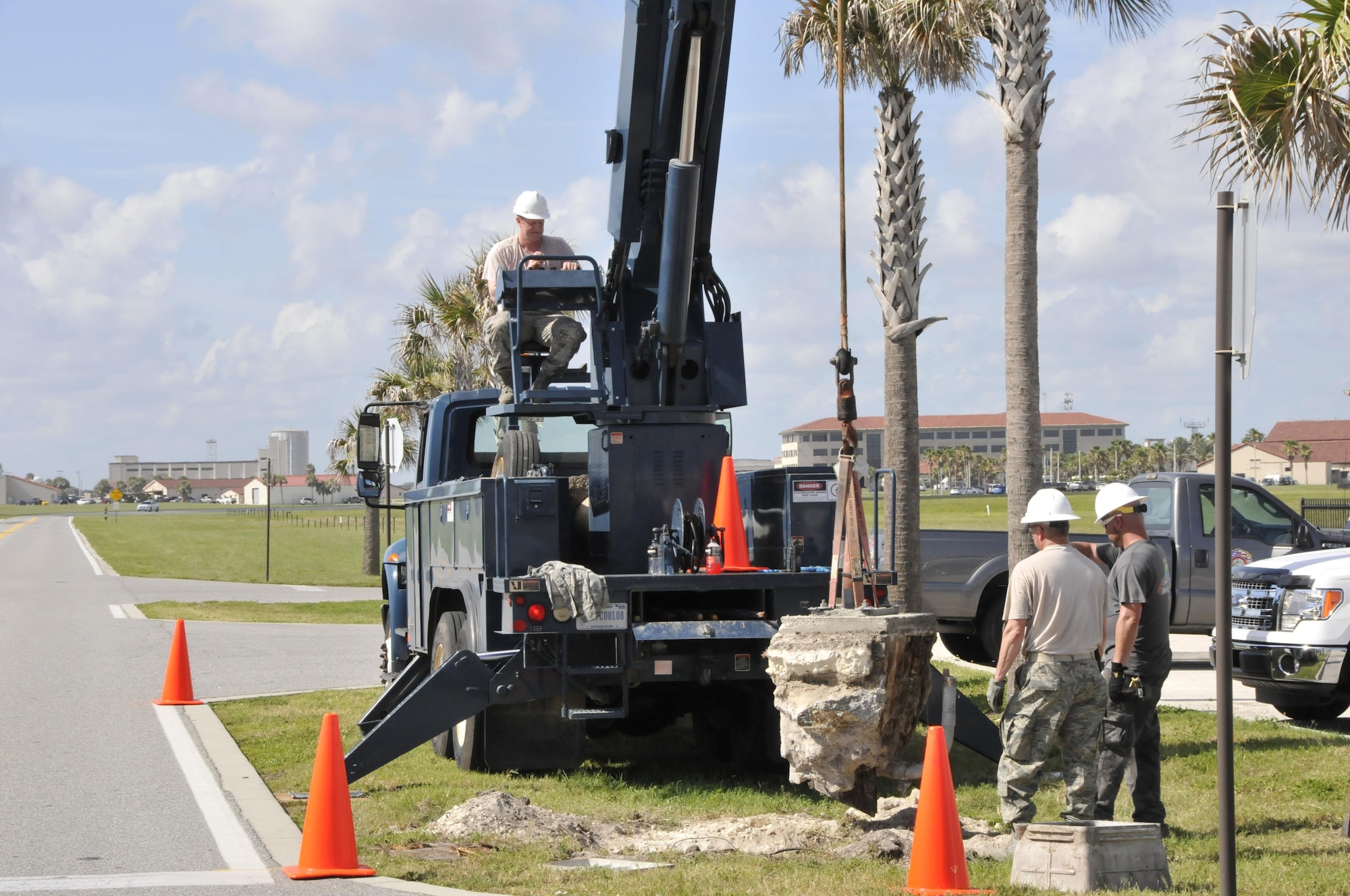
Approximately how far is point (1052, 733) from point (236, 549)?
59.2 meters

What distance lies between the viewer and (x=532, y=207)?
10.0 metres

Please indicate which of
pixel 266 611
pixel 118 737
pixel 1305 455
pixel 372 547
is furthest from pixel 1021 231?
pixel 1305 455

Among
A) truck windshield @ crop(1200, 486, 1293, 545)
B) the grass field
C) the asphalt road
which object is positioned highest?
truck windshield @ crop(1200, 486, 1293, 545)

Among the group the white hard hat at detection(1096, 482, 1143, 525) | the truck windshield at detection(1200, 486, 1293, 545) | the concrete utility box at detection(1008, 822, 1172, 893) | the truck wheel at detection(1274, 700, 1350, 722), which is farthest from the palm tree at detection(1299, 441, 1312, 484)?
the concrete utility box at detection(1008, 822, 1172, 893)

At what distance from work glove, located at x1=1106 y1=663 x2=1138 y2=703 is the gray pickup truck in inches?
Result: 315

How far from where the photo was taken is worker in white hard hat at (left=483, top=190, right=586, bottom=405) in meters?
9.75

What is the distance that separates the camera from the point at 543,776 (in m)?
9.69

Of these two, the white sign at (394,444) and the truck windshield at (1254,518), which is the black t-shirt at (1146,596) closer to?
the white sign at (394,444)

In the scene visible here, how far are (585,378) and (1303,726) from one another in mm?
6629

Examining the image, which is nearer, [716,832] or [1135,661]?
[1135,661]

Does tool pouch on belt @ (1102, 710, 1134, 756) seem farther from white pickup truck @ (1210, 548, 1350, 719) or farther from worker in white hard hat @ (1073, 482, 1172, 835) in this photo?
Answer: white pickup truck @ (1210, 548, 1350, 719)

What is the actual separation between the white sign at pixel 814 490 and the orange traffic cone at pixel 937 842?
3174 millimetres

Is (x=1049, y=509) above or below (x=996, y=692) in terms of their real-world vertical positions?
above

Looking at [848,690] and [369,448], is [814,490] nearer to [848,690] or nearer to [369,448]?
[848,690]
